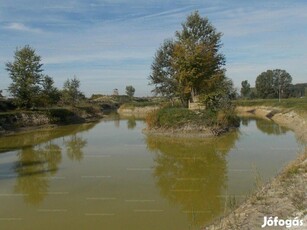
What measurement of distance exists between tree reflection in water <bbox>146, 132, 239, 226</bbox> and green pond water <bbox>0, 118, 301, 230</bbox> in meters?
0.02

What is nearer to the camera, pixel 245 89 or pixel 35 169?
pixel 35 169

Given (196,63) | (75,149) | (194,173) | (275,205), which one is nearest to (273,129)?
(196,63)

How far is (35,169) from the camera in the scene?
13.9 metres

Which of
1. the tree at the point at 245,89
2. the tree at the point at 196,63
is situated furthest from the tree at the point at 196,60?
the tree at the point at 245,89

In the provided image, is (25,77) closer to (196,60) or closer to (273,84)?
(196,60)

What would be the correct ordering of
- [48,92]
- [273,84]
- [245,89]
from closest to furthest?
[48,92]
[273,84]
[245,89]

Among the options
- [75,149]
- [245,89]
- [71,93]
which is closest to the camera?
[75,149]

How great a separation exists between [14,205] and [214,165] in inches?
295

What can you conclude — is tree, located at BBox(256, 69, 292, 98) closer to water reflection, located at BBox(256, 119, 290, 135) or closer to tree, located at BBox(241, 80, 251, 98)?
tree, located at BBox(241, 80, 251, 98)

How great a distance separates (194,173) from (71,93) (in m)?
45.2

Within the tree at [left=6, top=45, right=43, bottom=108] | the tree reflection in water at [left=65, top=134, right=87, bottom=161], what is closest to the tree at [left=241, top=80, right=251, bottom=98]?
the tree at [left=6, top=45, right=43, bottom=108]

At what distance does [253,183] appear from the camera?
428 inches

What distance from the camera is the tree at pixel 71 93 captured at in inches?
2082

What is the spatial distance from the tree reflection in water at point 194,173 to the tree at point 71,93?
3377 centimetres
